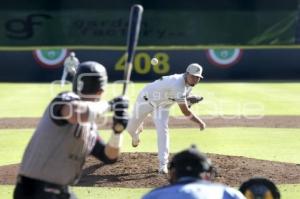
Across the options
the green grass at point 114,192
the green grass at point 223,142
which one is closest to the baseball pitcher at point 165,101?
the green grass at point 114,192

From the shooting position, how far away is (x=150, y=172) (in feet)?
34.5

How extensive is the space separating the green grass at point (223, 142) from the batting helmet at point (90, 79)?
6842 mm

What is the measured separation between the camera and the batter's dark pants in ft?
16.4

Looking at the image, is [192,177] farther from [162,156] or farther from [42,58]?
[42,58]

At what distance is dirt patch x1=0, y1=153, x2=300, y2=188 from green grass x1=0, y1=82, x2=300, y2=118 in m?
7.32

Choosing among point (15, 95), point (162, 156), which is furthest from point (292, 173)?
point (15, 95)

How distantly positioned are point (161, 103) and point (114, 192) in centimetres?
210

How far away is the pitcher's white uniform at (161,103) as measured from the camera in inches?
404

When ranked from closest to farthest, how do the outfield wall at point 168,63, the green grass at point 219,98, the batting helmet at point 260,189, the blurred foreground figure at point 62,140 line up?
the blurred foreground figure at point 62,140 < the batting helmet at point 260,189 < the green grass at point 219,98 < the outfield wall at point 168,63

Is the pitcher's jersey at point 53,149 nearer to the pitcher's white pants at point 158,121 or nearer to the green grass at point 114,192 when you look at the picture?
the green grass at point 114,192

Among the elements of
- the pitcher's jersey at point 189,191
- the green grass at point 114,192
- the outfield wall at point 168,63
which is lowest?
the green grass at point 114,192

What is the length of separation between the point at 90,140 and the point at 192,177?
152 cm

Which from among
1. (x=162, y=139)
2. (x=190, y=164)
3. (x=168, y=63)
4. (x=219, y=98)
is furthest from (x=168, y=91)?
(x=168, y=63)

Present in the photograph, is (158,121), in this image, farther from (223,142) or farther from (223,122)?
(223,122)
